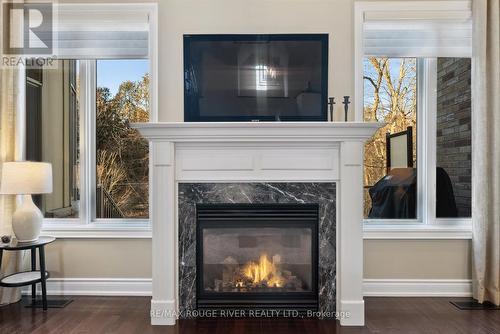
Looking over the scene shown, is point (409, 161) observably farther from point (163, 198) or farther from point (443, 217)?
point (163, 198)

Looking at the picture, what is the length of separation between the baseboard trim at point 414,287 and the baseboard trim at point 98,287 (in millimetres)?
1933

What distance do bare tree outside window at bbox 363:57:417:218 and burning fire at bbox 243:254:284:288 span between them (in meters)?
1.06

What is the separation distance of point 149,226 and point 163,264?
67 centimetres

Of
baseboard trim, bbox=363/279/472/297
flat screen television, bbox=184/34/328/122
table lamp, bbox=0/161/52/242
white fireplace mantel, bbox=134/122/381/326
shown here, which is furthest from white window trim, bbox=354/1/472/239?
table lamp, bbox=0/161/52/242

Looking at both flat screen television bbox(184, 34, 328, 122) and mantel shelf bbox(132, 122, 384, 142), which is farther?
flat screen television bbox(184, 34, 328, 122)

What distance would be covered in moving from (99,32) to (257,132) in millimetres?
1762

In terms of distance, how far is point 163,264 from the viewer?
2408 mm

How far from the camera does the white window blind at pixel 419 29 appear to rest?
9.43 ft

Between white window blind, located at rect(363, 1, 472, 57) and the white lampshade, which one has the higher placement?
white window blind, located at rect(363, 1, 472, 57)

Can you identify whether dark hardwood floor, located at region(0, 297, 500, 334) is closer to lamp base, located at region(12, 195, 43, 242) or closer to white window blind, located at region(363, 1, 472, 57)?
lamp base, located at region(12, 195, 43, 242)

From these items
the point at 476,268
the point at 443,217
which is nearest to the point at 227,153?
the point at 443,217

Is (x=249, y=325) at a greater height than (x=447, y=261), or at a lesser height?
lesser

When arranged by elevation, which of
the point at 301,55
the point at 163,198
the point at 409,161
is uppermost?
the point at 301,55

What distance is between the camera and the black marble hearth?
246cm
